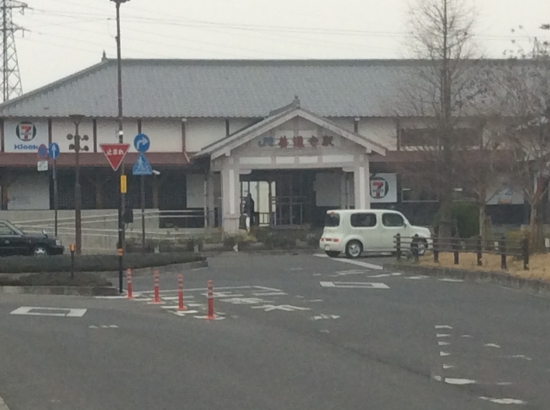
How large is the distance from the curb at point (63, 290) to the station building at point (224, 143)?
17.8 m

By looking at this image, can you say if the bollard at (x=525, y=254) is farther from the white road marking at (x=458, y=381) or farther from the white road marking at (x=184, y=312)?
the white road marking at (x=458, y=381)

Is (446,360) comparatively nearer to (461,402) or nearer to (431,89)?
(461,402)

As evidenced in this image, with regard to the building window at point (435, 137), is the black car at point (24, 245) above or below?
below

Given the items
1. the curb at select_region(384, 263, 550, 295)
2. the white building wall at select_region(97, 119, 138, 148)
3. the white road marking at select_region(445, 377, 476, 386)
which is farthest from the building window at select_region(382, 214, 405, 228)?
the white road marking at select_region(445, 377, 476, 386)

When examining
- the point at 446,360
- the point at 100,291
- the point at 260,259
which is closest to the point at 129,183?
the point at 260,259

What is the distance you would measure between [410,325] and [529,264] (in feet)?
29.9

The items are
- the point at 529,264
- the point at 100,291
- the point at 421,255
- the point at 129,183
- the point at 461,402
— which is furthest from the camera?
the point at 129,183

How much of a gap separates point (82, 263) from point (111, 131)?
18.5m

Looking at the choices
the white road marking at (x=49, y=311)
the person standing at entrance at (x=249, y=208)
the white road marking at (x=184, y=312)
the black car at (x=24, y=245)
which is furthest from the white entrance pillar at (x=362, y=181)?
the white road marking at (x=49, y=311)

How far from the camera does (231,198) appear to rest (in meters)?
39.6

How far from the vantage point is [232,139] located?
3912 cm

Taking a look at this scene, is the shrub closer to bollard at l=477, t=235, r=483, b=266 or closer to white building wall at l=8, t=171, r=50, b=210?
bollard at l=477, t=235, r=483, b=266

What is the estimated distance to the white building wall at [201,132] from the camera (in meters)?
44.1

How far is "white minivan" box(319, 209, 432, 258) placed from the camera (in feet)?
106
